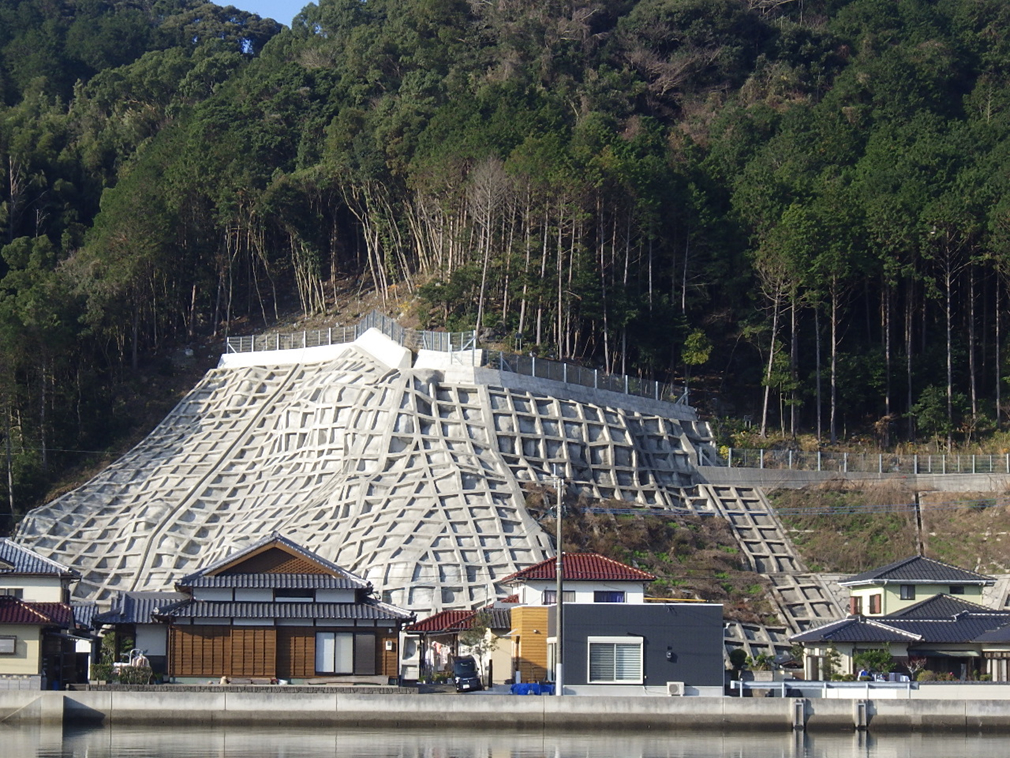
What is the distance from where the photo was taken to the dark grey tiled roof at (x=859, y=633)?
4638 centimetres

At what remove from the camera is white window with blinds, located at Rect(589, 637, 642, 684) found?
139 feet

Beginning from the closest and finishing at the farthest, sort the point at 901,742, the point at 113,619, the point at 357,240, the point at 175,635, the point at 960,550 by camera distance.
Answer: the point at 901,742
the point at 175,635
the point at 113,619
the point at 960,550
the point at 357,240

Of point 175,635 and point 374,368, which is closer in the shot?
point 175,635

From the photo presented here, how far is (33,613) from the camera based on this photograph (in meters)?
42.6

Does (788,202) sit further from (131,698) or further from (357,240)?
(131,698)

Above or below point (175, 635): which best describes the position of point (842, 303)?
above

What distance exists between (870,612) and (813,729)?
1321 centimetres

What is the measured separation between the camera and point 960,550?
193ft

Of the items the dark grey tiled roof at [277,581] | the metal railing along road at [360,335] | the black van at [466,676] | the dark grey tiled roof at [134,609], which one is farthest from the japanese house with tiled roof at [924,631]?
the metal railing along road at [360,335]

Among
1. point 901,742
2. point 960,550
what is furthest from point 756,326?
point 901,742

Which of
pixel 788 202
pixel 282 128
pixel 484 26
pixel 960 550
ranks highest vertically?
pixel 484 26

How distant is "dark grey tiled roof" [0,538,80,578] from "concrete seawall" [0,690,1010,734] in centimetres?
788

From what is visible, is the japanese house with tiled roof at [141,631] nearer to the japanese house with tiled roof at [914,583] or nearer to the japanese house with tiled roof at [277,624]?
the japanese house with tiled roof at [277,624]

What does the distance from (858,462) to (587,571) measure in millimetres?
22562
